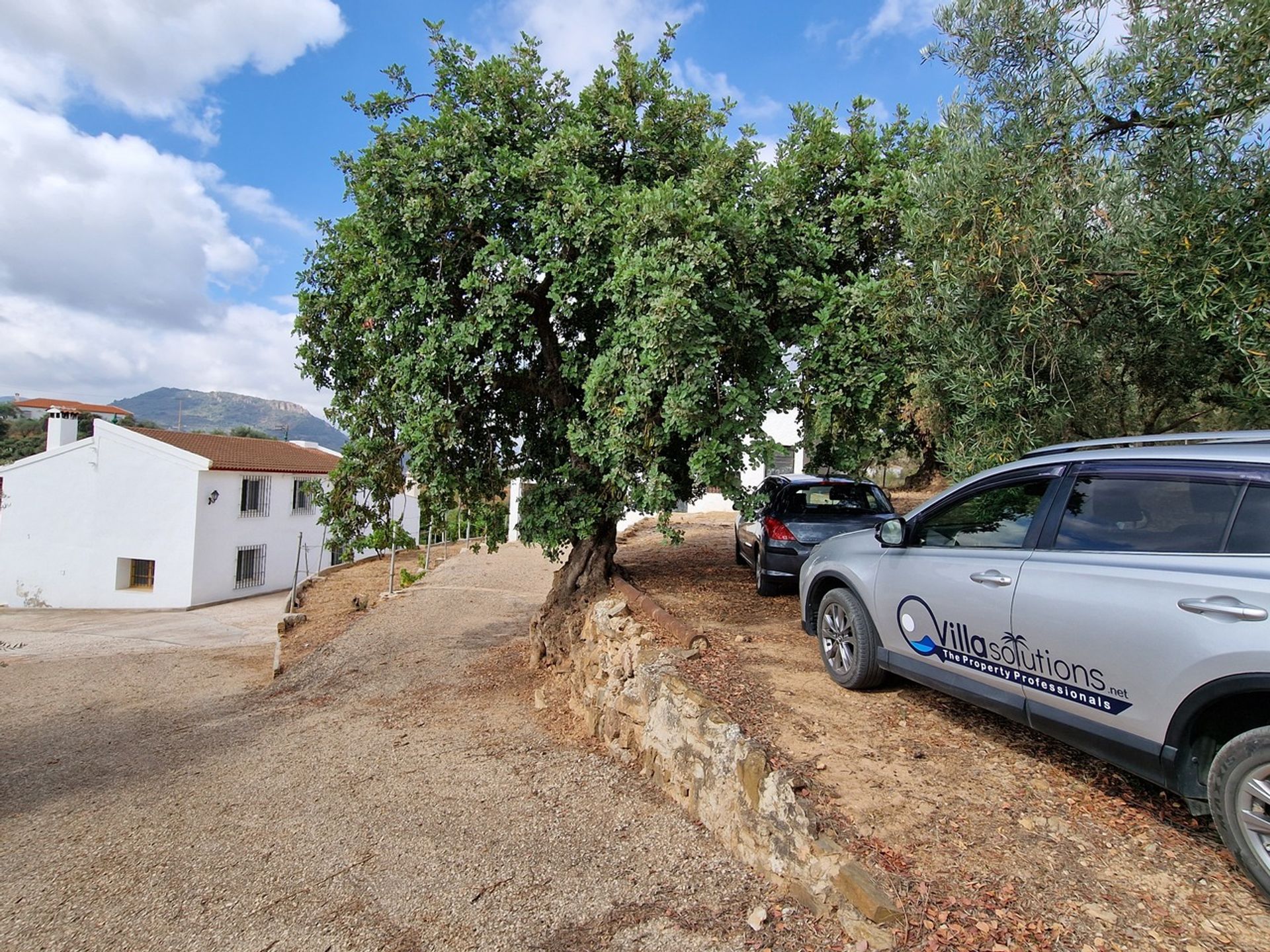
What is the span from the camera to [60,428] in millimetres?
29422

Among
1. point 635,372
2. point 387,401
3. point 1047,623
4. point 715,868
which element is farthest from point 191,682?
point 1047,623

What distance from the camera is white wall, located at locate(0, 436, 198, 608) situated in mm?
23719

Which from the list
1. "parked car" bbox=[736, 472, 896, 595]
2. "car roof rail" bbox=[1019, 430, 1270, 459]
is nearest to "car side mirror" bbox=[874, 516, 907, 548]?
"car roof rail" bbox=[1019, 430, 1270, 459]

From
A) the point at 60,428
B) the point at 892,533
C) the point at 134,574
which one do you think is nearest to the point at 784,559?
the point at 892,533

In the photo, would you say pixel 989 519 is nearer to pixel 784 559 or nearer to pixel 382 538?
pixel 784 559

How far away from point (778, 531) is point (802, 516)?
0.38 m

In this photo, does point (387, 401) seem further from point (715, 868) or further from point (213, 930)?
point (715, 868)

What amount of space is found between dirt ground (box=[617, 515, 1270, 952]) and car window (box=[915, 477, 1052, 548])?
1.37 meters

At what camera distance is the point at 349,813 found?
611cm

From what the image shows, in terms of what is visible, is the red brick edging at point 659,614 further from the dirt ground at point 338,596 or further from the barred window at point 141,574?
the barred window at point 141,574

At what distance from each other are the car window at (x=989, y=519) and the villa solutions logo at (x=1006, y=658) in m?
0.48

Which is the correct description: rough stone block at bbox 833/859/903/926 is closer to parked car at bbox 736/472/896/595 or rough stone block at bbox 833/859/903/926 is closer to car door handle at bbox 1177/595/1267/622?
car door handle at bbox 1177/595/1267/622

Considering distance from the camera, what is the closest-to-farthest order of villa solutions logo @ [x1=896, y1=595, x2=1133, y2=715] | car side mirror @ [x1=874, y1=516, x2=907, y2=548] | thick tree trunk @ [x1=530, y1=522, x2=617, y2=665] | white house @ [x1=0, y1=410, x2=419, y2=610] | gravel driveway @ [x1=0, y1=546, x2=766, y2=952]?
1. villa solutions logo @ [x1=896, y1=595, x2=1133, y2=715]
2. gravel driveway @ [x1=0, y1=546, x2=766, y2=952]
3. car side mirror @ [x1=874, y1=516, x2=907, y2=548]
4. thick tree trunk @ [x1=530, y1=522, x2=617, y2=665]
5. white house @ [x1=0, y1=410, x2=419, y2=610]

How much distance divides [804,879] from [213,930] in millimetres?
3835
